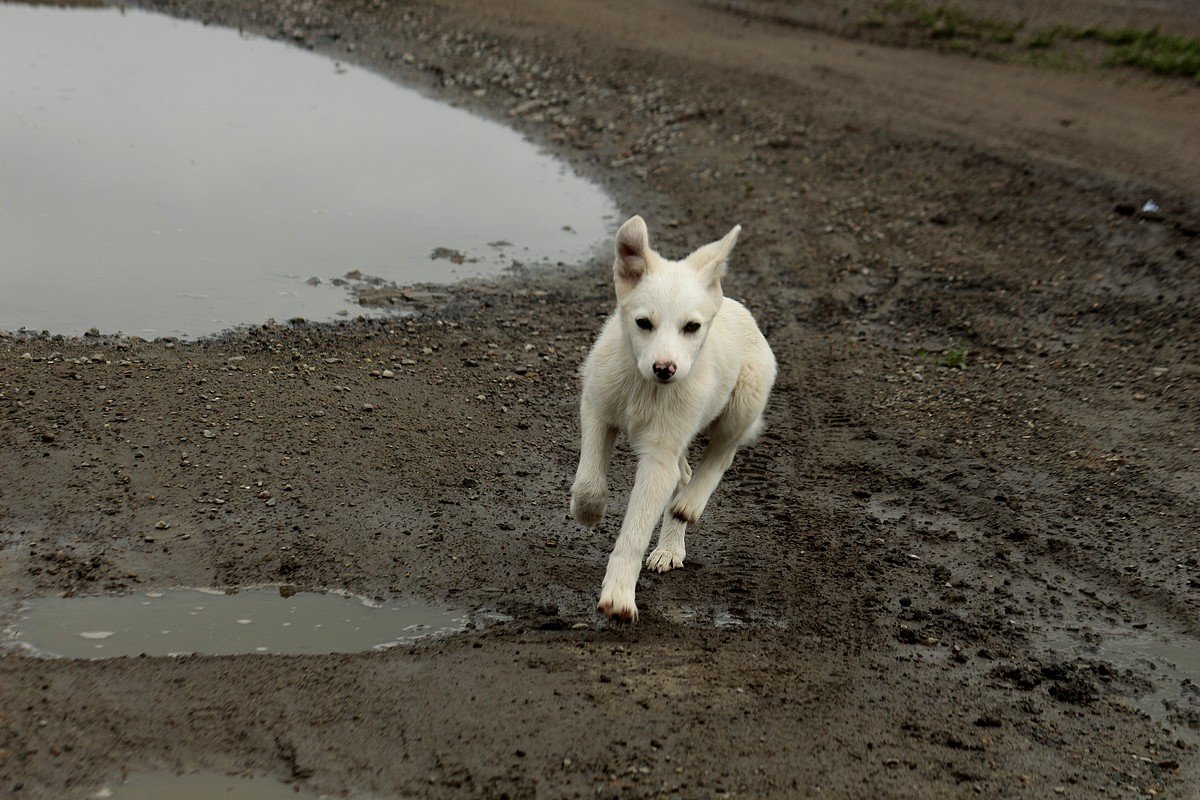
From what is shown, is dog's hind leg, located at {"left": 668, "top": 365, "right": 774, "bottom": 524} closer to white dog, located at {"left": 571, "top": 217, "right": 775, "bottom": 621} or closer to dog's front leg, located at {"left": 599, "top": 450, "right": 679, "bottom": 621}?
white dog, located at {"left": 571, "top": 217, "right": 775, "bottom": 621}

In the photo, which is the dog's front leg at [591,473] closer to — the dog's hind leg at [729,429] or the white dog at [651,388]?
the white dog at [651,388]

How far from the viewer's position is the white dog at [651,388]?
493 centimetres

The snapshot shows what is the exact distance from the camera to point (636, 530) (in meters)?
5.00

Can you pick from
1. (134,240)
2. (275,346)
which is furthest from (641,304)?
(134,240)

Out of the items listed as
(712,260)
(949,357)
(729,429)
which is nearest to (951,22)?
(949,357)

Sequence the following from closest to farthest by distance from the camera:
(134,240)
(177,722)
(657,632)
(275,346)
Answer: (177,722), (657,632), (275,346), (134,240)

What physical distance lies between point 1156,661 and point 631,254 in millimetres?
2861

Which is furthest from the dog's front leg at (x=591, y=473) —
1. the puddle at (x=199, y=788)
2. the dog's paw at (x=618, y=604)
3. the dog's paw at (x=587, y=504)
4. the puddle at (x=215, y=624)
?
the puddle at (x=199, y=788)

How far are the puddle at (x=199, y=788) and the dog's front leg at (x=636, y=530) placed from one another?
147cm

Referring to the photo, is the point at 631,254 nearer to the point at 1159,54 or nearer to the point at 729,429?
the point at 729,429

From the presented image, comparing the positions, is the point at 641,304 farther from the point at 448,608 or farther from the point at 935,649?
the point at 935,649

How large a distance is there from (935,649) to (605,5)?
14054mm

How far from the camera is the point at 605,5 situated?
→ 1738 centimetres

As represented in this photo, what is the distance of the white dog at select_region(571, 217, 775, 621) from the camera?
493 cm
